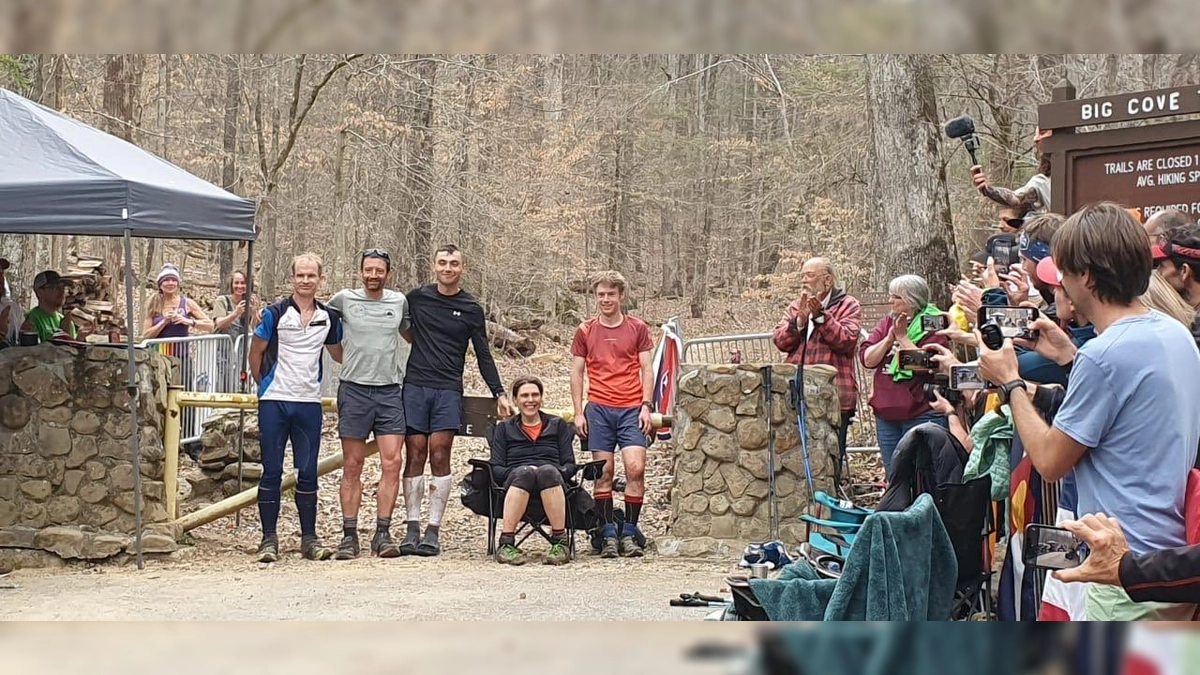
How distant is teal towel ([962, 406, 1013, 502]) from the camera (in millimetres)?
5023

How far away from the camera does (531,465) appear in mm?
8125

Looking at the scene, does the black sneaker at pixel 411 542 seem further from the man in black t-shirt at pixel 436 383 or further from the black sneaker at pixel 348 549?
the black sneaker at pixel 348 549

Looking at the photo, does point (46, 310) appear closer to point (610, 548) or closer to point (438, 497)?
point (438, 497)

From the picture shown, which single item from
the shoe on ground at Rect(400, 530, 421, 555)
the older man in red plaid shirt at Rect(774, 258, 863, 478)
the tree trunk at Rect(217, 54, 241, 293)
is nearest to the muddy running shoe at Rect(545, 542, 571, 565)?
the shoe on ground at Rect(400, 530, 421, 555)

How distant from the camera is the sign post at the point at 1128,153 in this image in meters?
5.66

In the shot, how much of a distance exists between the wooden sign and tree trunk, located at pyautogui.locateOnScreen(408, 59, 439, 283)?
706 inches

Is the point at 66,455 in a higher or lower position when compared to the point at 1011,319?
lower

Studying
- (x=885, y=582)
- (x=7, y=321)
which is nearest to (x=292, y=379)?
(x=7, y=321)

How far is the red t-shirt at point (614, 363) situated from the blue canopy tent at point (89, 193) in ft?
7.94

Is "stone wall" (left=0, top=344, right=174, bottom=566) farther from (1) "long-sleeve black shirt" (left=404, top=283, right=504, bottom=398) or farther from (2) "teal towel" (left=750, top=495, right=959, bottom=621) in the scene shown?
(2) "teal towel" (left=750, top=495, right=959, bottom=621)

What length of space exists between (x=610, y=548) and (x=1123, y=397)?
5.30 m

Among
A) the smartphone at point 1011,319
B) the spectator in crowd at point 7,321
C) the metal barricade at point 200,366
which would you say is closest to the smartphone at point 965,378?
the smartphone at point 1011,319

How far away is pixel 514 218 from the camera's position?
82.1 feet
